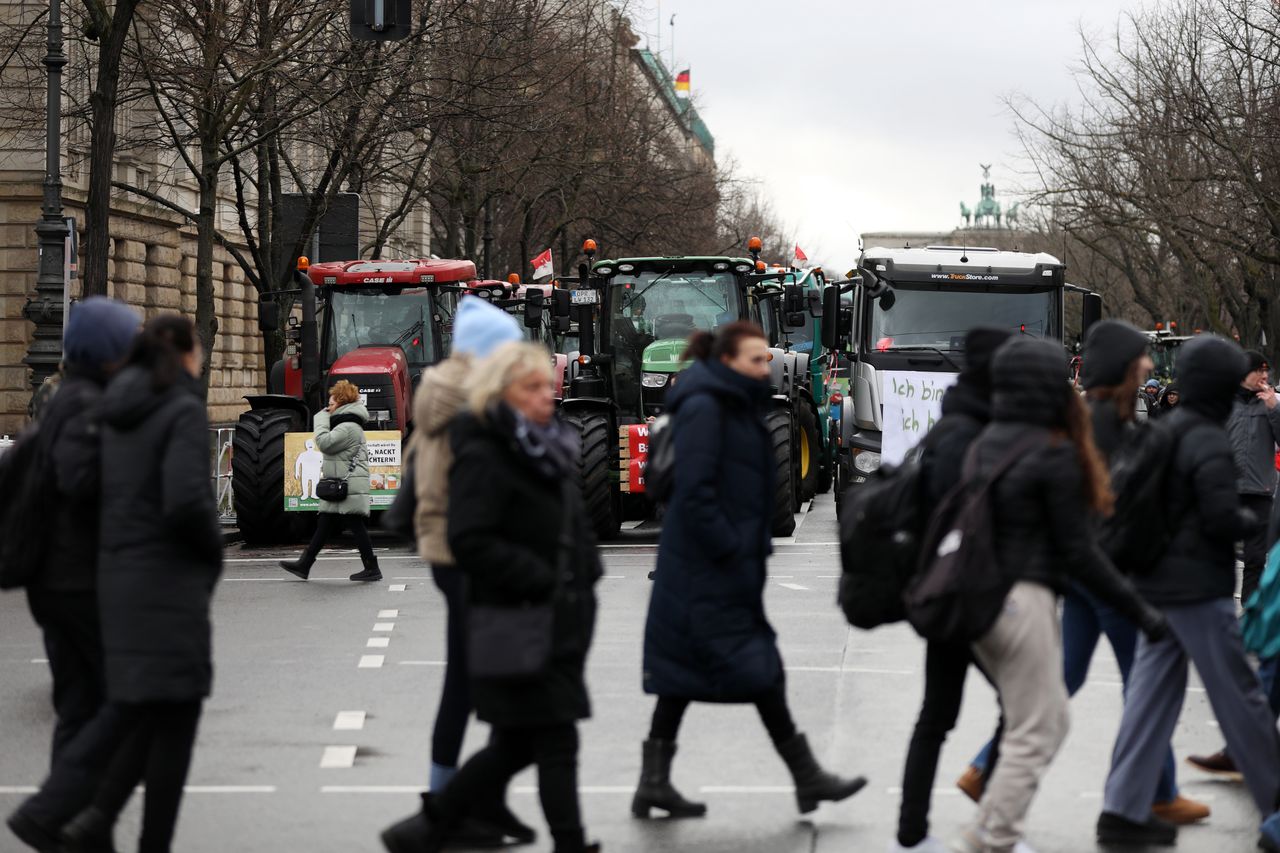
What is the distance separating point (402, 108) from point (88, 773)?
921 inches

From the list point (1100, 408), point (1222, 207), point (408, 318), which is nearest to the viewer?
point (1100, 408)

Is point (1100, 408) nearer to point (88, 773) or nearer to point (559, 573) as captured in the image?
point (559, 573)

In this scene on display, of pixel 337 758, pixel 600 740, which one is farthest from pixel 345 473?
pixel 337 758

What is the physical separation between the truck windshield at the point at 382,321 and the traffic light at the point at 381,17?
4.32 m

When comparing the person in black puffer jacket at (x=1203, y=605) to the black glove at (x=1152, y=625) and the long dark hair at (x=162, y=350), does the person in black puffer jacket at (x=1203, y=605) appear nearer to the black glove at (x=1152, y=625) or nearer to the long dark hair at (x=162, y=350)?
the black glove at (x=1152, y=625)

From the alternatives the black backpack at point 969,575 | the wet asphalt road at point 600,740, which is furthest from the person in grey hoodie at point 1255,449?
the black backpack at point 969,575

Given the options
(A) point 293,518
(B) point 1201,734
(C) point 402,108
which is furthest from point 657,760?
(C) point 402,108

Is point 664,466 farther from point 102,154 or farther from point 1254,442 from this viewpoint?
point 102,154

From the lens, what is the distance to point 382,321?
21719mm

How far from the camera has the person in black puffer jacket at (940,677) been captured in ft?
22.0

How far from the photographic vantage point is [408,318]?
21.7 m

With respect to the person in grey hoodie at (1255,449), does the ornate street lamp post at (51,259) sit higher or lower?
higher

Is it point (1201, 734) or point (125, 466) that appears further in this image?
point (1201, 734)

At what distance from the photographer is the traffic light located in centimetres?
1780
